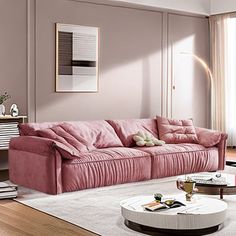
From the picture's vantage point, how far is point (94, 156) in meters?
5.95

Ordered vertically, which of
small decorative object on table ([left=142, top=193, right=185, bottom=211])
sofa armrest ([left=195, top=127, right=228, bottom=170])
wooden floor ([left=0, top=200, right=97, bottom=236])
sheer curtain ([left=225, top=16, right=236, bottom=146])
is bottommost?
wooden floor ([left=0, top=200, right=97, bottom=236])

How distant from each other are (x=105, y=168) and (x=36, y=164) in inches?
30.1

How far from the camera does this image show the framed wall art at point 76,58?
24.7 feet

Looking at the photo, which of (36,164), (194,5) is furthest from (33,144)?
(194,5)

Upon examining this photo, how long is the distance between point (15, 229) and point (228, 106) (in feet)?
19.5

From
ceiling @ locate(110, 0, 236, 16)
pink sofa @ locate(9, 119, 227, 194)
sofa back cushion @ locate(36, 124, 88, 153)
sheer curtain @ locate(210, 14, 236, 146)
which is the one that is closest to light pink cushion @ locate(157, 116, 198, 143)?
pink sofa @ locate(9, 119, 227, 194)

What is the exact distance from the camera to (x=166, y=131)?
24.2 ft

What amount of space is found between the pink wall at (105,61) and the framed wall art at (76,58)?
0.29ft

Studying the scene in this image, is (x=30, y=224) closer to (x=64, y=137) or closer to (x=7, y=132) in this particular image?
(x=64, y=137)

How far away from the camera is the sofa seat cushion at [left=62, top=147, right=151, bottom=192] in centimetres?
570

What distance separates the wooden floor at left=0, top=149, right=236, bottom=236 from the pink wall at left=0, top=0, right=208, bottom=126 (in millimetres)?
2449

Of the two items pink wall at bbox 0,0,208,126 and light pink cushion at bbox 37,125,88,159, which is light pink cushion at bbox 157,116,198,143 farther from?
light pink cushion at bbox 37,125,88,159

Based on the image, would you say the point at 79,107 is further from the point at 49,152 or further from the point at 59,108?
the point at 49,152

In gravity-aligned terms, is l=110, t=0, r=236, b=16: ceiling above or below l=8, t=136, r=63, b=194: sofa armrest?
above
